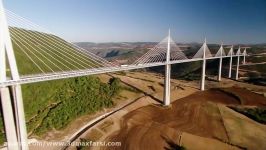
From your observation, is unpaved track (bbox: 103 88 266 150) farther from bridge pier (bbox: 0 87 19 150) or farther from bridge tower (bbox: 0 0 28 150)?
bridge pier (bbox: 0 87 19 150)

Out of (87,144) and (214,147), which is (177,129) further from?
(87,144)

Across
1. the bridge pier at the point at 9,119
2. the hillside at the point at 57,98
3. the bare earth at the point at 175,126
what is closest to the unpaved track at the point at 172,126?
the bare earth at the point at 175,126

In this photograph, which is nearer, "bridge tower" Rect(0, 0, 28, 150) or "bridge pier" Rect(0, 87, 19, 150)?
"bridge tower" Rect(0, 0, 28, 150)

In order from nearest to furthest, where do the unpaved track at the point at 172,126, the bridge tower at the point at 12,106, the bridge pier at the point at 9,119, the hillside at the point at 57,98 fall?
the bridge tower at the point at 12,106
the bridge pier at the point at 9,119
the unpaved track at the point at 172,126
the hillside at the point at 57,98

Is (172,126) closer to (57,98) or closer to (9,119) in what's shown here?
(57,98)

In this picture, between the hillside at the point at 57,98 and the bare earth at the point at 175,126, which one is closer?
the bare earth at the point at 175,126

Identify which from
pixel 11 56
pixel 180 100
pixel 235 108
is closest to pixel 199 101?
pixel 180 100

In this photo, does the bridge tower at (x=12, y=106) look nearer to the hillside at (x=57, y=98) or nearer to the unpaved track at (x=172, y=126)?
the hillside at (x=57, y=98)

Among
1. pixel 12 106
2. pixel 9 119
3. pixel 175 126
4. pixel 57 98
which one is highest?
pixel 12 106

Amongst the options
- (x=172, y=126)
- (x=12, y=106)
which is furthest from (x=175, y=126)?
(x=12, y=106)

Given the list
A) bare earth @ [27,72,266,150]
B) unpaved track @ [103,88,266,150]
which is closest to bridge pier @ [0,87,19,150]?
bare earth @ [27,72,266,150]

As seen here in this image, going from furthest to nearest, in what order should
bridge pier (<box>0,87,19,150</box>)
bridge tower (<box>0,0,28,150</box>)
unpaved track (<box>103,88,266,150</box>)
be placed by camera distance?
unpaved track (<box>103,88,266,150</box>)
bridge pier (<box>0,87,19,150</box>)
bridge tower (<box>0,0,28,150</box>)
